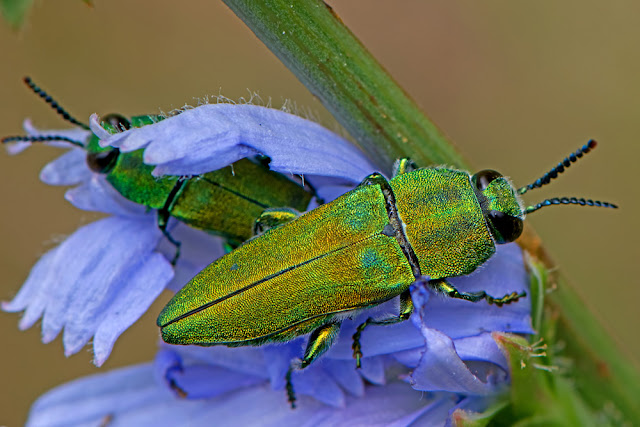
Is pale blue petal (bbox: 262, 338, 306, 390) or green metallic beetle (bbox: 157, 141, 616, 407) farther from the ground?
green metallic beetle (bbox: 157, 141, 616, 407)

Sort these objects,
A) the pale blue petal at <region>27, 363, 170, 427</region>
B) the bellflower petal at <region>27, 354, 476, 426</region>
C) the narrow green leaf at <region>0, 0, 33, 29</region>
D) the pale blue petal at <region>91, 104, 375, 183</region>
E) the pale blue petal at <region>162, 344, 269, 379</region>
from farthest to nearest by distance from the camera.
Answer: the pale blue petal at <region>27, 363, 170, 427</region> < the pale blue petal at <region>162, 344, 269, 379</region> < the bellflower petal at <region>27, 354, 476, 426</region> < the pale blue petal at <region>91, 104, 375, 183</region> < the narrow green leaf at <region>0, 0, 33, 29</region>

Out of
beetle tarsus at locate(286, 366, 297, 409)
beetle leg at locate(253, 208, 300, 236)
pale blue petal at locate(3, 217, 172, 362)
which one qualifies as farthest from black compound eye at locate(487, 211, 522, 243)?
pale blue petal at locate(3, 217, 172, 362)

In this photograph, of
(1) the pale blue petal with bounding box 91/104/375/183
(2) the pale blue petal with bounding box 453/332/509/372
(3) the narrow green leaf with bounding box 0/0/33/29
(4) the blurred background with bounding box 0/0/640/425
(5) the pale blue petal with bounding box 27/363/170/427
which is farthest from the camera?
(4) the blurred background with bounding box 0/0/640/425

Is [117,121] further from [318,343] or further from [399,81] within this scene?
[399,81]

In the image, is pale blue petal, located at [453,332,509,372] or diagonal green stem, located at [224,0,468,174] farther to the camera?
pale blue petal, located at [453,332,509,372]

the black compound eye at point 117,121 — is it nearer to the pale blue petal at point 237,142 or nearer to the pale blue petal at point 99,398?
the pale blue petal at point 237,142

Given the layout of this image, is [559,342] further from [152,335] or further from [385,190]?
[152,335]

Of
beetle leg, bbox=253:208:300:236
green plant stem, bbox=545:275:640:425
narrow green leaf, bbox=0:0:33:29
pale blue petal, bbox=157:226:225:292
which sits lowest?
green plant stem, bbox=545:275:640:425

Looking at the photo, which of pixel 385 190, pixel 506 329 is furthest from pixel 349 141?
pixel 506 329

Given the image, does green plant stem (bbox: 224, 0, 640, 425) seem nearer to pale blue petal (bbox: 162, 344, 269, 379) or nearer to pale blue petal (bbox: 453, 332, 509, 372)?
pale blue petal (bbox: 453, 332, 509, 372)
